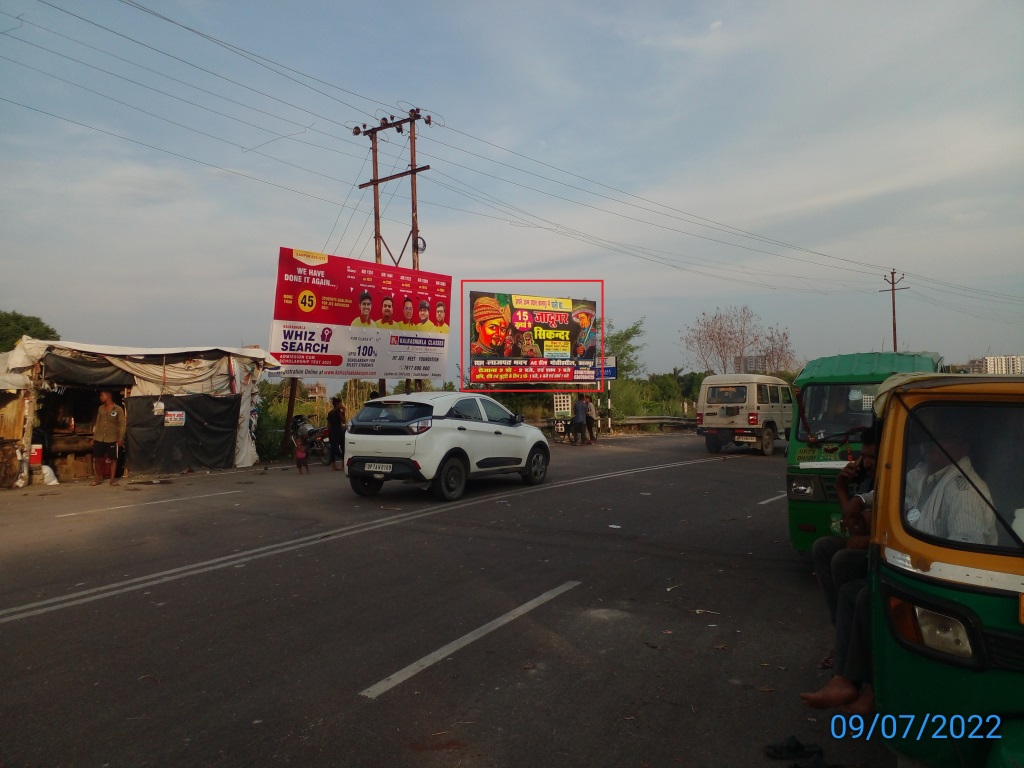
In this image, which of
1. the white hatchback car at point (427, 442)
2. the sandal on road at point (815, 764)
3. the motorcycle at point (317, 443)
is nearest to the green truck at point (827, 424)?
the sandal on road at point (815, 764)

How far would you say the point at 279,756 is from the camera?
3.64 meters

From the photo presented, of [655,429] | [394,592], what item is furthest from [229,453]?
[655,429]

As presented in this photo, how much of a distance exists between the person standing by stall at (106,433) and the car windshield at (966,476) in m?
15.9

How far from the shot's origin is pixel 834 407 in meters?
7.87

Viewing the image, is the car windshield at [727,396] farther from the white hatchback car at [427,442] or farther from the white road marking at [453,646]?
the white road marking at [453,646]

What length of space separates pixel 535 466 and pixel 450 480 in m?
2.53

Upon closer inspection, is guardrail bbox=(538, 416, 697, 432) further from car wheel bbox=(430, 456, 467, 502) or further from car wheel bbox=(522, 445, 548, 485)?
car wheel bbox=(430, 456, 467, 502)

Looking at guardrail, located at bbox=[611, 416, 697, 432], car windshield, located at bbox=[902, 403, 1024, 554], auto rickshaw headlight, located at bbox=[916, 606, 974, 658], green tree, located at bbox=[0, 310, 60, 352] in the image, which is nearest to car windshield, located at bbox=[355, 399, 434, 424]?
car windshield, located at bbox=[902, 403, 1024, 554]

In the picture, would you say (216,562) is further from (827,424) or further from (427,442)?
(827,424)

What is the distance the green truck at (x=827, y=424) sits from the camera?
6.86 meters

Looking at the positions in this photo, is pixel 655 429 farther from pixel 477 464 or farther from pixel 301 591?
pixel 301 591

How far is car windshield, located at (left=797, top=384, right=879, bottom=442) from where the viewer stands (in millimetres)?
7754

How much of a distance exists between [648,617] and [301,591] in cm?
313
